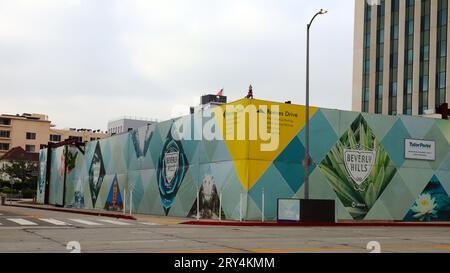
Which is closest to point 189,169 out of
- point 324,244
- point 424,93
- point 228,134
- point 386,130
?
point 228,134

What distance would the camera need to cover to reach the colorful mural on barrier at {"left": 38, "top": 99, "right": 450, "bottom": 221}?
30.4 meters

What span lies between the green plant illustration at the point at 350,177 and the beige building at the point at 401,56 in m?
40.5

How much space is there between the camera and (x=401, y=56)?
78.8m

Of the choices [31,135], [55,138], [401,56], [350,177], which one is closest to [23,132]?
[31,135]

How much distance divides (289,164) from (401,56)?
52.6m

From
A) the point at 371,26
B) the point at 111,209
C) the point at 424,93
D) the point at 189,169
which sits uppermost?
the point at 371,26

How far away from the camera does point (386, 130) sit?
35.0 meters

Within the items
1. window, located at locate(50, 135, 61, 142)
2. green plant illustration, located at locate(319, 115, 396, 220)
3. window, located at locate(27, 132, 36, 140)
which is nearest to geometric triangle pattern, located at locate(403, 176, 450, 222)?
green plant illustration, located at locate(319, 115, 396, 220)

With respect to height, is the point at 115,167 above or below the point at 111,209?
above

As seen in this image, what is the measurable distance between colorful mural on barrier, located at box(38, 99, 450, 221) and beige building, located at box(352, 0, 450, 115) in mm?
38439
